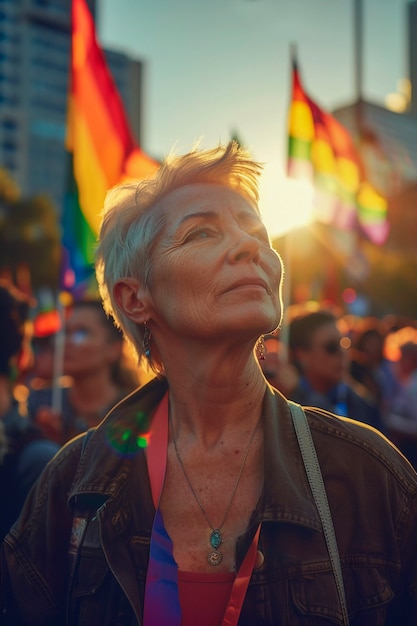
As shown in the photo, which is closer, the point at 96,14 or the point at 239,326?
the point at 239,326

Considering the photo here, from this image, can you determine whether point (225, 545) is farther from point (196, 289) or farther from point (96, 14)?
point (96, 14)

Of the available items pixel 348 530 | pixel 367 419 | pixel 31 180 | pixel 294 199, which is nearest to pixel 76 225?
pixel 294 199

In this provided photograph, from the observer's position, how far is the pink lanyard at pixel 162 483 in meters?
1.91

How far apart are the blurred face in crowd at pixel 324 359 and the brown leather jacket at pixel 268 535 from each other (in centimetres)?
277

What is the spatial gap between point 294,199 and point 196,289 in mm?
4165

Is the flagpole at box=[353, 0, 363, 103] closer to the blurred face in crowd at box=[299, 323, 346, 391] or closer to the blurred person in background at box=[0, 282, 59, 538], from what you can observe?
the blurred face in crowd at box=[299, 323, 346, 391]

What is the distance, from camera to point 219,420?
2203 mm

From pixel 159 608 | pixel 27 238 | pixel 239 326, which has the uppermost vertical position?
pixel 239 326

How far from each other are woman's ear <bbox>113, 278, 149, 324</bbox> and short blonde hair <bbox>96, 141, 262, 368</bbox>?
0.08 feet

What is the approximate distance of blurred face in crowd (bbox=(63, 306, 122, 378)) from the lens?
15.7 ft

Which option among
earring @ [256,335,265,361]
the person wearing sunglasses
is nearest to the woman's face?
earring @ [256,335,265,361]

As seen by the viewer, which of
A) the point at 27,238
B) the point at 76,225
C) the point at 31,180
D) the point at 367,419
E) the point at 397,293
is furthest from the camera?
the point at 31,180

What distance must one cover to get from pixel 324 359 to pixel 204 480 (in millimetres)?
2975

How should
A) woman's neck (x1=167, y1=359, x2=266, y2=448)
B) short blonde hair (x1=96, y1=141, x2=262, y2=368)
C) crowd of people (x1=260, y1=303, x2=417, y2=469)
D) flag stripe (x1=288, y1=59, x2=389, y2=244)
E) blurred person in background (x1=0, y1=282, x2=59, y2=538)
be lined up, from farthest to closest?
flag stripe (x1=288, y1=59, x2=389, y2=244) < crowd of people (x1=260, y1=303, x2=417, y2=469) < blurred person in background (x1=0, y1=282, x2=59, y2=538) < short blonde hair (x1=96, y1=141, x2=262, y2=368) < woman's neck (x1=167, y1=359, x2=266, y2=448)
